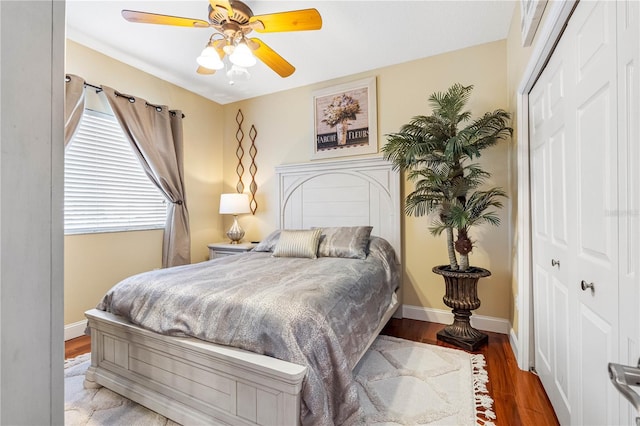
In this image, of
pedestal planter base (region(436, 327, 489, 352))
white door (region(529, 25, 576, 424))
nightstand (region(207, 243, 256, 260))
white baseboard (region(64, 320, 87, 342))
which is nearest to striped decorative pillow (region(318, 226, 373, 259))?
pedestal planter base (region(436, 327, 489, 352))

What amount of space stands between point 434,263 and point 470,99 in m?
1.66

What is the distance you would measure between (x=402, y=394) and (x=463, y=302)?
98 centimetres

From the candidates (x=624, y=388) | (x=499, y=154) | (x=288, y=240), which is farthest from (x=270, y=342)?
(x=499, y=154)

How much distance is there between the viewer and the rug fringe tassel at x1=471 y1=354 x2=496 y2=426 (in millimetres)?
1602

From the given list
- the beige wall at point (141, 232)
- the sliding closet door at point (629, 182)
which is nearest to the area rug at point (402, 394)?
the beige wall at point (141, 232)

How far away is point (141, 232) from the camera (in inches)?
128

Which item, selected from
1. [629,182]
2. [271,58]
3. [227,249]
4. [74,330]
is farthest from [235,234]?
[629,182]

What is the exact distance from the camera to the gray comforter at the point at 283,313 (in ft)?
4.47

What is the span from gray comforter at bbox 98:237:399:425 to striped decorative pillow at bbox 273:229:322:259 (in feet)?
1.68

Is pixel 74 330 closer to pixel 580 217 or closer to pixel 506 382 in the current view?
pixel 506 382

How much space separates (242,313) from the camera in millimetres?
1482

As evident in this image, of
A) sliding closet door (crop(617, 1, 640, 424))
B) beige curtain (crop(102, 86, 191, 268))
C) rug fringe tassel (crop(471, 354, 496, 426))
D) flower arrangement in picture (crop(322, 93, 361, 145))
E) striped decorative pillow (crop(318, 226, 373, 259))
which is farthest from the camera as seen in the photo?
flower arrangement in picture (crop(322, 93, 361, 145))

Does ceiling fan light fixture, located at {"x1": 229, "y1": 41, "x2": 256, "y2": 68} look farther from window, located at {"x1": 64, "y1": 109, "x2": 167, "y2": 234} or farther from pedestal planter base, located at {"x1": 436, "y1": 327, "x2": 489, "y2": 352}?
pedestal planter base, located at {"x1": 436, "y1": 327, "x2": 489, "y2": 352}

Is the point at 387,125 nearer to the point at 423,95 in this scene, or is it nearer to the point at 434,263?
the point at 423,95
